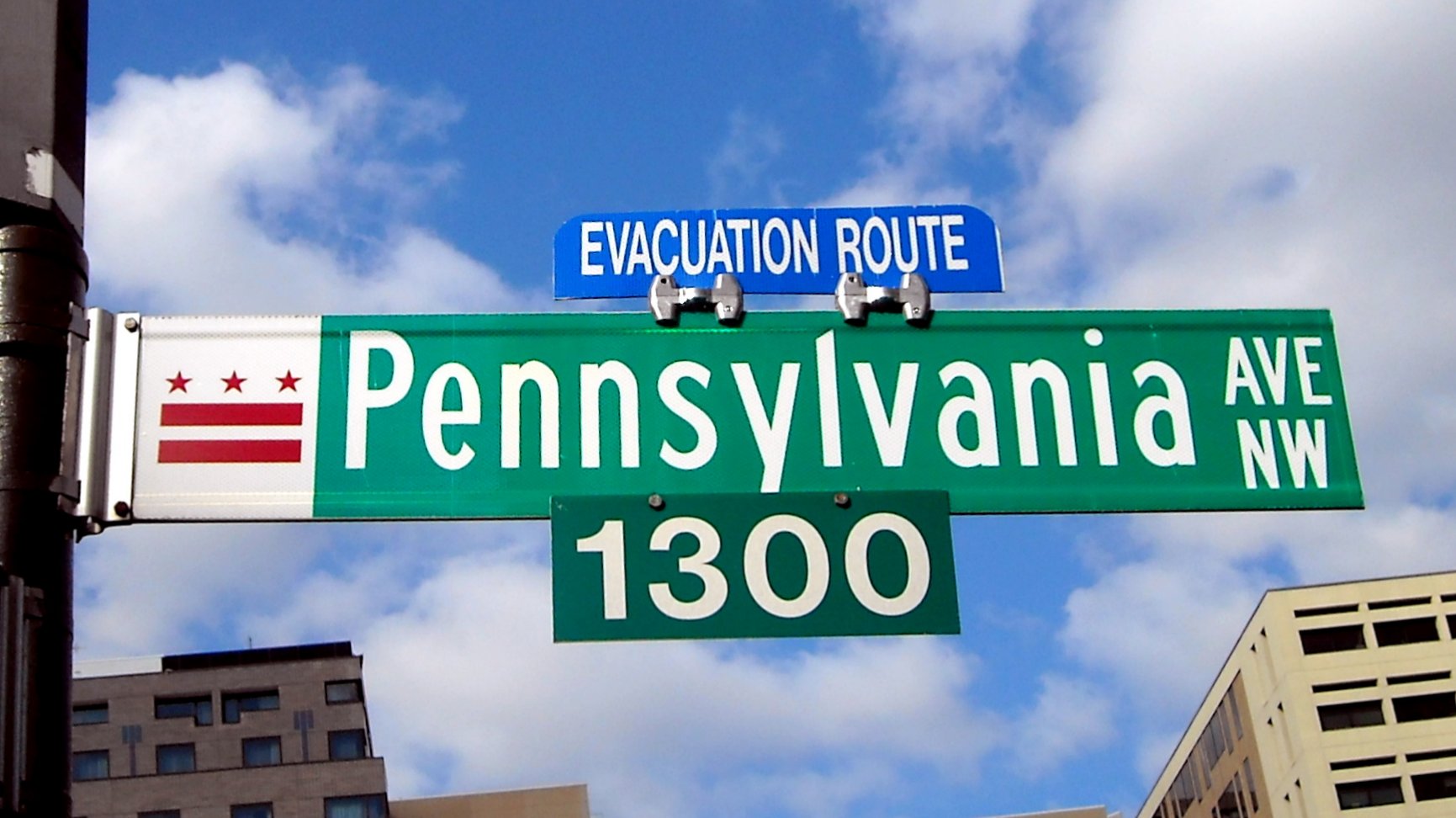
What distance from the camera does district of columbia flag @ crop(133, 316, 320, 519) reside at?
488 cm

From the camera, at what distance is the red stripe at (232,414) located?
16.3 ft

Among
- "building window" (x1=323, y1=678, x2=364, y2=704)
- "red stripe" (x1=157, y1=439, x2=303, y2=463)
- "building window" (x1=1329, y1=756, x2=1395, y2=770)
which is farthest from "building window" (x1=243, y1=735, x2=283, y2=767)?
"red stripe" (x1=157, y1=439, x2=303, y2=463)

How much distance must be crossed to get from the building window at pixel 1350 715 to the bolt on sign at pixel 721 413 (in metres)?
85.7

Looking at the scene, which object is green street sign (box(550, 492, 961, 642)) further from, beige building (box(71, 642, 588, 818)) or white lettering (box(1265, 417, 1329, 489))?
beige building (box(71, 642, 588, 818))

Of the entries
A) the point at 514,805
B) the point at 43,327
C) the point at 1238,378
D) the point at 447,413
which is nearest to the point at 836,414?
the point at 447,413

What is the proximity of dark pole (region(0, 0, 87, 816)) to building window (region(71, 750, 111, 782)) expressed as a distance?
7865 centimetres

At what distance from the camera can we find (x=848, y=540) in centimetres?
495

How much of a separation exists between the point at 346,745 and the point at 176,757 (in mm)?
7091

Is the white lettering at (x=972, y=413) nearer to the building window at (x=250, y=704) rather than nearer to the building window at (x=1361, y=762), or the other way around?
the building window at (x=250, y=704)

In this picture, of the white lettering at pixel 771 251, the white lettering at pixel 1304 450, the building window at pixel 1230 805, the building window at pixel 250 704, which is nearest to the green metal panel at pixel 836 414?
the white lettering at pixel 1304 450

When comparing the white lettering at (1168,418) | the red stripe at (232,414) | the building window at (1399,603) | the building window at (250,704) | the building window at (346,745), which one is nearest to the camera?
the red stripe at (232,414)

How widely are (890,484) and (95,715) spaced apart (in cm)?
8076

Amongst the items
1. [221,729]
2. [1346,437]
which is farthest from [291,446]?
[221,729]

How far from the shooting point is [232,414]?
5.01 meters
